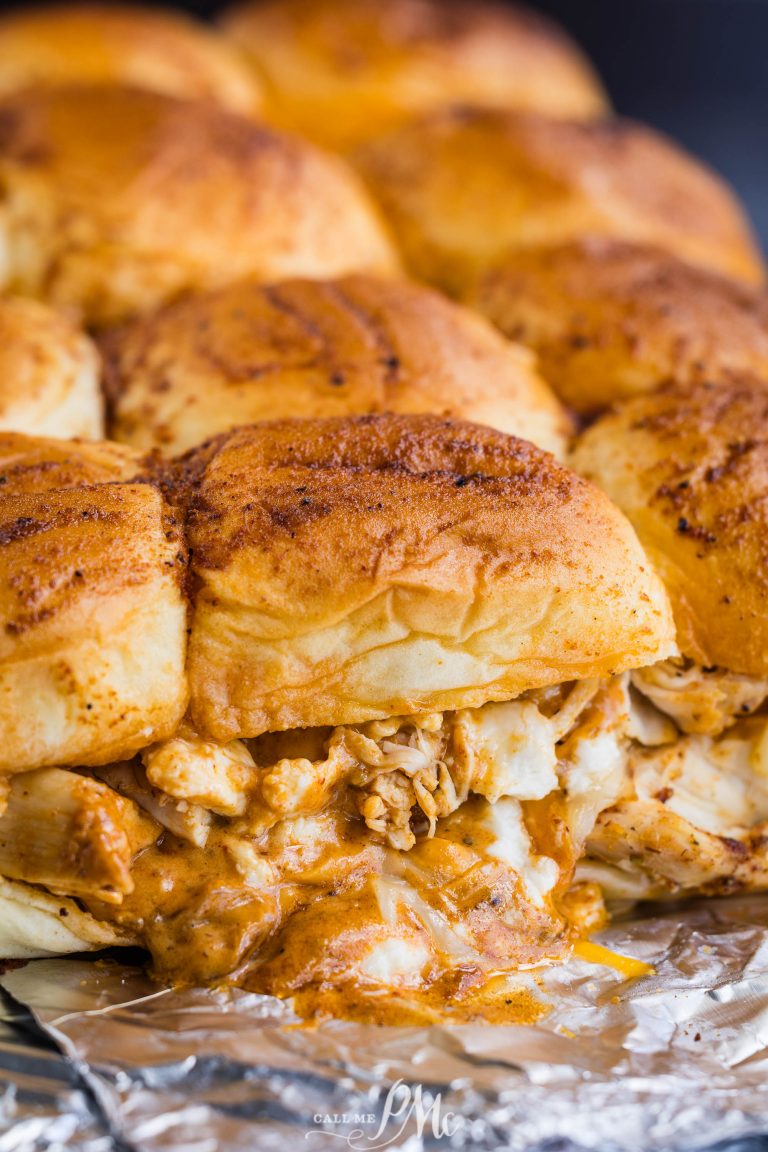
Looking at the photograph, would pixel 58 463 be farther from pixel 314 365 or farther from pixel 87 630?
pixel 314 365

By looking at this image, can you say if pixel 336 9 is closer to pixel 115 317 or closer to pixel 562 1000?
pixel 115 317

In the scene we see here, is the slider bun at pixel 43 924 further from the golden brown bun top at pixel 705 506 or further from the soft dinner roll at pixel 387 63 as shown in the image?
the soft dinner roll at pixel 387 63

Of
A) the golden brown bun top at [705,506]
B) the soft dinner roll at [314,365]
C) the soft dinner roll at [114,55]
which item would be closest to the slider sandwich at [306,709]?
the golden brown bun top at [705,506]

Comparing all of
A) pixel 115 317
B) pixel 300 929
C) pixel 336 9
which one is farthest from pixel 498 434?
pixel 336 9

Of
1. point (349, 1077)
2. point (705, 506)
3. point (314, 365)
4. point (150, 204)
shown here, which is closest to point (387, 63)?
point (150, 204)

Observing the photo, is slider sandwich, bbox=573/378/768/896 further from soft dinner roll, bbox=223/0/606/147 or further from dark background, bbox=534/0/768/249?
dark background, bbox=534/0/768/249

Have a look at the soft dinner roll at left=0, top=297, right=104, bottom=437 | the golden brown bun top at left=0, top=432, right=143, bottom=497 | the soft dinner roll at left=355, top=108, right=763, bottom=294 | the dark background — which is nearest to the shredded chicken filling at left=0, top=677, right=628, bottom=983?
the golden brown bun top at left=0, top=432, right=143, bottom=497
